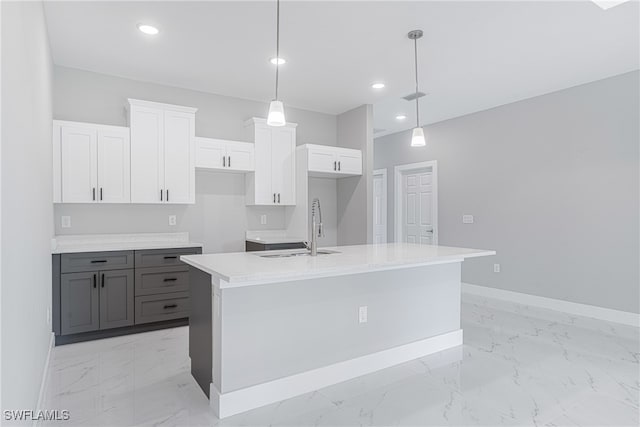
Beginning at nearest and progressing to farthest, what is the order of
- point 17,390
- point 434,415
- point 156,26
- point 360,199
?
point 17,390, point 434,415, point 156,26, point 360,199

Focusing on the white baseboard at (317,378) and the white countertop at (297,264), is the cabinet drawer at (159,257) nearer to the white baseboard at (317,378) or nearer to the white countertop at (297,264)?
the white countertop at (297,264)

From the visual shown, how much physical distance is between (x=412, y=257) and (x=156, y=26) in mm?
2668

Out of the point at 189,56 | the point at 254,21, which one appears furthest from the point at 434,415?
the point at 189,56

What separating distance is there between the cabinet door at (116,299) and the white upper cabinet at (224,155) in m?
1.42

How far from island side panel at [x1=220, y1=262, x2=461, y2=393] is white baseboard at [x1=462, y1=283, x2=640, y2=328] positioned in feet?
6.71

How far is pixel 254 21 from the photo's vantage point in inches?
115

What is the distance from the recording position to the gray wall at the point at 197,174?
384 cm

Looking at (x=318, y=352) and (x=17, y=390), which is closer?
(x=17, y=390)

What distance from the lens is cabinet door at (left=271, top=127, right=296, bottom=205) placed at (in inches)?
187

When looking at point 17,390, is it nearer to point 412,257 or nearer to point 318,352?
point 318,352

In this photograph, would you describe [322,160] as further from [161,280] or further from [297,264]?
[297,264]

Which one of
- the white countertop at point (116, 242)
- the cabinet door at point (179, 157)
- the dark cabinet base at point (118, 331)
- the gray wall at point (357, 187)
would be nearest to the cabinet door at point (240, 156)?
the cabinet door at point (179, 157)

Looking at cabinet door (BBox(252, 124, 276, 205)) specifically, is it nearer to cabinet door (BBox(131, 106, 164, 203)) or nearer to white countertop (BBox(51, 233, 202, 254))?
white countertop (BBox(51, 233, 202, 254))

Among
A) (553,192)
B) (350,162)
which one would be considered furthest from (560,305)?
(350,162)
